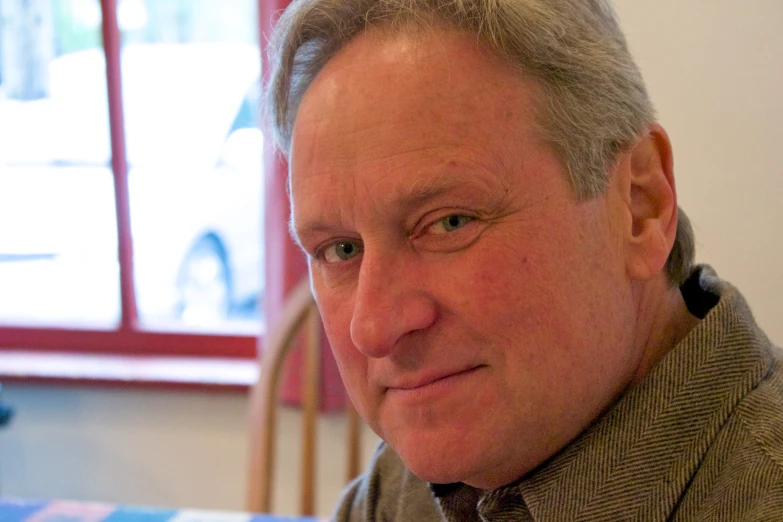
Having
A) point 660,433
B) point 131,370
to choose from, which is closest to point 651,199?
point 660,433

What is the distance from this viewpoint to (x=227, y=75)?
2.44 metres

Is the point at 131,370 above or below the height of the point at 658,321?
below

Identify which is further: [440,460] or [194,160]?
[194,160]

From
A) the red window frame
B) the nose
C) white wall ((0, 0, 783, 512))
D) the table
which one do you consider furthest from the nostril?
the red window frame

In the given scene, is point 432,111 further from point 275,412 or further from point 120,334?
point 120,334

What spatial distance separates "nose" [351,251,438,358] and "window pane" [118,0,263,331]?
1.76 m

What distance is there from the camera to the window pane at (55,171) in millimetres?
2504

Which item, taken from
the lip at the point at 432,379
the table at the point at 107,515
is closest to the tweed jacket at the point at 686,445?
the lip at the point at 432,379

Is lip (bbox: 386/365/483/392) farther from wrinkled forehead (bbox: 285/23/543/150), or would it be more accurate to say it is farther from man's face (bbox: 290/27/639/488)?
wrinkled forehead (bbox: 285/23/543/150)

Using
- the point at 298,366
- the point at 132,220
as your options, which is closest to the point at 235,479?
the point at 298,366

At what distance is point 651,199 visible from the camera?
0.75 m

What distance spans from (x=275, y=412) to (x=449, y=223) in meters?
0.98

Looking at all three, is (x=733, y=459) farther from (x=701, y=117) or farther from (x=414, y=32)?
(x=701, y=117)

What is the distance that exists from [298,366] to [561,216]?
148 cm
